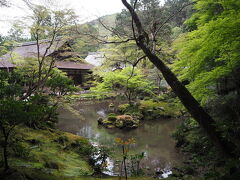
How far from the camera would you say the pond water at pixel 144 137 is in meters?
5.58

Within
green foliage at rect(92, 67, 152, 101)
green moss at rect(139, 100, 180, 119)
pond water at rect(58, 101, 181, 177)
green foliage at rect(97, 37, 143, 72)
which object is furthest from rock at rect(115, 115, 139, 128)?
green foliage at rect(97, 37, 143, 72)

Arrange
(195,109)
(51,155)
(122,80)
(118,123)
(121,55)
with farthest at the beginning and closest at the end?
(121,55), (122,80), (118,123), (51,155), (195,109)

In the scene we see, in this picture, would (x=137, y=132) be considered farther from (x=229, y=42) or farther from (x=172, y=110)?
(x=229, y=42)

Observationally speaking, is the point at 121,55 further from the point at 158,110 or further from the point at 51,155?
the point at 51,155

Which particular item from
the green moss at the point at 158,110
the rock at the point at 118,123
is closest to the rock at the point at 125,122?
the rock at the point at 118,123

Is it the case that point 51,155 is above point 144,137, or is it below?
above

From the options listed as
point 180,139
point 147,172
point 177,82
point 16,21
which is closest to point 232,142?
point 177,82

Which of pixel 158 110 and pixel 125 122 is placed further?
pixel 158 110

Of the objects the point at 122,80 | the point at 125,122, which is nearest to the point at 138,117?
the point at 125,122

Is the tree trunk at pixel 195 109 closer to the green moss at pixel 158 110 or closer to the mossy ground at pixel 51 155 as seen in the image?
the mossy ground at pixel 51 155

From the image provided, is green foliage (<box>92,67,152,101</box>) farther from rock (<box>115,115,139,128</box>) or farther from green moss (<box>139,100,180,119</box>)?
rock (<box>115,115,139,128</box>)

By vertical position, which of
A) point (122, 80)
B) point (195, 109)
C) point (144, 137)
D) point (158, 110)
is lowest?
point (144, 137)

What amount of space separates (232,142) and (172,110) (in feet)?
30.7

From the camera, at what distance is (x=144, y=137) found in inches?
334
